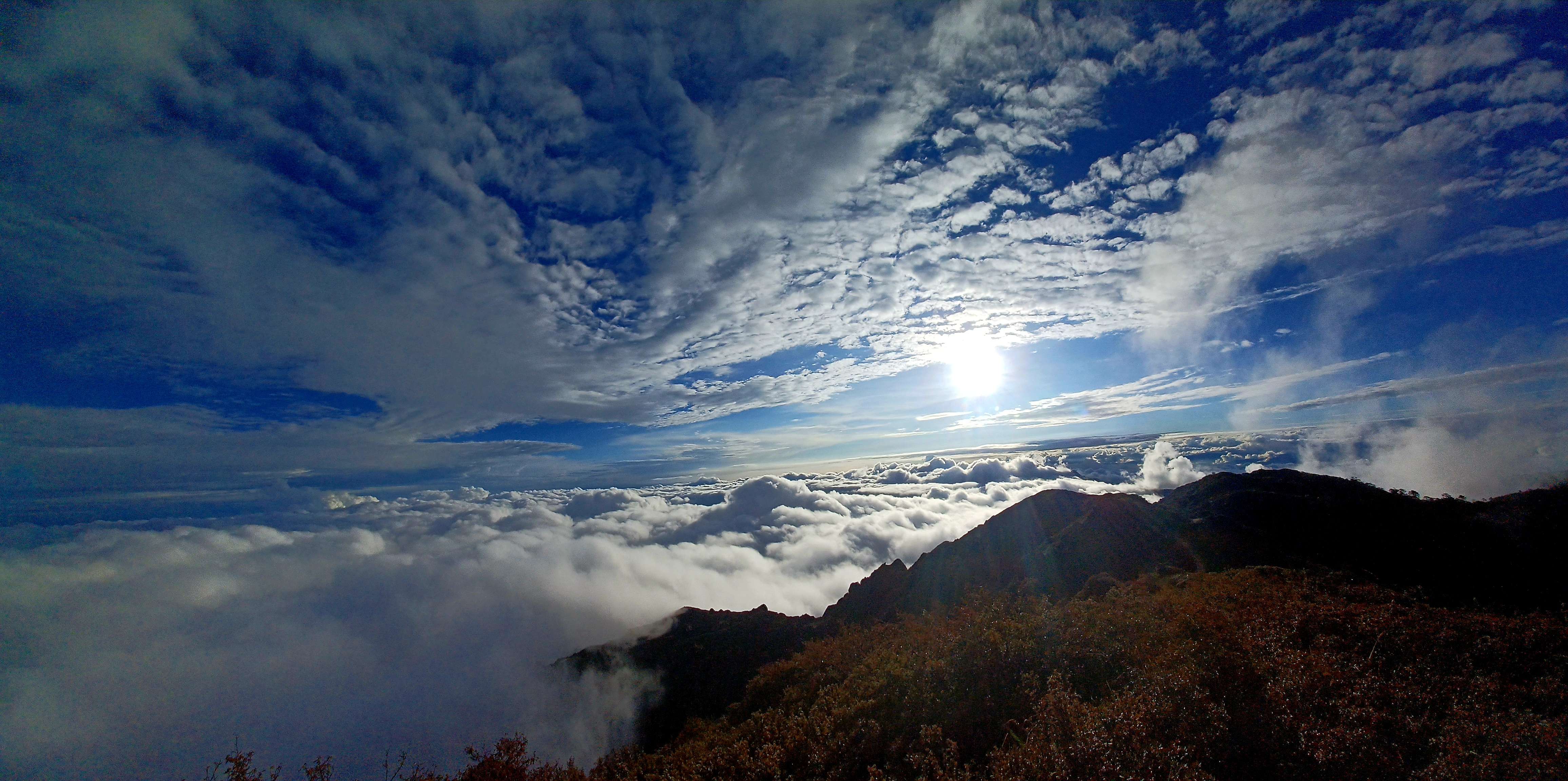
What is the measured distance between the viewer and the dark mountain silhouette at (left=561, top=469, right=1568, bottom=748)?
26.3 metres

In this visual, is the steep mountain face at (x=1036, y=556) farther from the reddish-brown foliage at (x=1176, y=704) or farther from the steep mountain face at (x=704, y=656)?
the reddish-brown foliage at (x=1176, y=704)

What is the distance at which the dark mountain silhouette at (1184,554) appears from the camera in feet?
86.4

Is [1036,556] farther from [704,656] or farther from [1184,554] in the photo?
[704,656]

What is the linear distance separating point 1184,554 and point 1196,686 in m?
39.9

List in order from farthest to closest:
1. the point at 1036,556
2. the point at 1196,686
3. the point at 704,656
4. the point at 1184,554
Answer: the point at 704,656 < the point at 1036,556 < the point at 1184,554 < the point at 1196,686

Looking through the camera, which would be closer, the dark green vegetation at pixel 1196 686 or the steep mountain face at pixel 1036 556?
the dark green vegetation at pixel 1196 686

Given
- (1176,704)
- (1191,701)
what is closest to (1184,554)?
(1191,701)

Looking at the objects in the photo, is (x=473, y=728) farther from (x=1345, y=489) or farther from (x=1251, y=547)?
(x=1345, y=489)

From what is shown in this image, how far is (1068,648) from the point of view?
514 inches

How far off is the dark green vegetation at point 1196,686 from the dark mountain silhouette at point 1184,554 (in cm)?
39

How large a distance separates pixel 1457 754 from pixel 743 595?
182006mm

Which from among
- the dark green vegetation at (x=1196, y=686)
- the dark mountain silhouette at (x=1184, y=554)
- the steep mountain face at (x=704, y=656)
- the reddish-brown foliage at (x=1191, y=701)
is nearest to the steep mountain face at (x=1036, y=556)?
the dark mountain silhouette at (x=1184, y=554)

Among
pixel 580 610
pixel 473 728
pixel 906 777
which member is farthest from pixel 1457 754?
pixel 580 610

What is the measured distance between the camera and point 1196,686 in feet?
31.0
